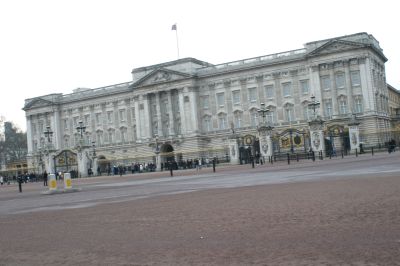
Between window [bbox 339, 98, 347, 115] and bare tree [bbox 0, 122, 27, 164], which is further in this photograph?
bare tree [bbox 0, 122, 27, 164]

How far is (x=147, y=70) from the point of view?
319 ft

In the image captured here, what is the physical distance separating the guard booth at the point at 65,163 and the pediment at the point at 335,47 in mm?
38706

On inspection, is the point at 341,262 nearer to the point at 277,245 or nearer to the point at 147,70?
the point at 277,245

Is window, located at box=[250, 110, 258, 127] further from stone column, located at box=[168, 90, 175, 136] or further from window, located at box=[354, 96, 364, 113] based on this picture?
window, located at box=[354, 96, 364, 113]

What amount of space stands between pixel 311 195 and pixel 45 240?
27.1ft

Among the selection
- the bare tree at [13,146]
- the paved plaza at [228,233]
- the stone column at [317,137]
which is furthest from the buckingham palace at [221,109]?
the paved plaza at [228,233]

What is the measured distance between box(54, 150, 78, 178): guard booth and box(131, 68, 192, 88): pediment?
2577 cm

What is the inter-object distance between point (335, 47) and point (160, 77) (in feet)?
103

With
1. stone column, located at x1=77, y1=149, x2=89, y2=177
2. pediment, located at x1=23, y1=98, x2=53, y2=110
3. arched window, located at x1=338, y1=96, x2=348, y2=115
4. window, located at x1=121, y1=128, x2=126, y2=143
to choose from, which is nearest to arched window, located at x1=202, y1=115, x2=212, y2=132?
window, located at x1=121, y1=128, x2=126, y2=143

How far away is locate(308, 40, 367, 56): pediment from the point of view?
78.0 meters

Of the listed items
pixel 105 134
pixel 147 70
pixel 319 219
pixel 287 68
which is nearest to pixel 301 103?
pixel 287 68

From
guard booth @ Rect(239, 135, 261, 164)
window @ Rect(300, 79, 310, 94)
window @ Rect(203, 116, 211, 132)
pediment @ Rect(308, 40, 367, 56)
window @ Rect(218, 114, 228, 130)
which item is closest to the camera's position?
guard booth @ Rect(239, 135, 261, 164)

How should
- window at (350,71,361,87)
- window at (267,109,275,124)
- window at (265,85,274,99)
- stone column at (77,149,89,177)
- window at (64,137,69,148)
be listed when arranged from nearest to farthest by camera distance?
stone column at (77,149,89,177) → window at (350,71,361,87) → window at (267,109,275,124) → window at (265,85,274,99) → window at (64,137,69,148)

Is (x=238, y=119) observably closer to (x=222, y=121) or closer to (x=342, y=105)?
(x=222, y=121)
